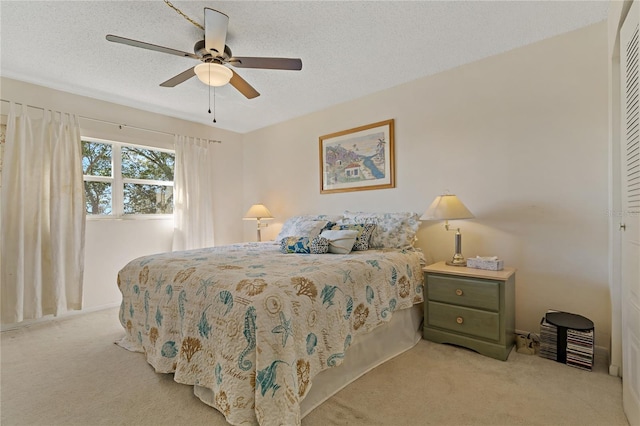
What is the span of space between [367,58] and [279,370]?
8.32 ft

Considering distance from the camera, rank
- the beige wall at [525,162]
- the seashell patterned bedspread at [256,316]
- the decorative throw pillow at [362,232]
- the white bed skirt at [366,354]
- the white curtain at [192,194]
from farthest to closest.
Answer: the white curtain at [192,194]
the decorative throw pillow at [362,232]
the beige wall at [525,162]
the white bed skirt at [366,354]
the seashell patterned bedspread at [256,316]

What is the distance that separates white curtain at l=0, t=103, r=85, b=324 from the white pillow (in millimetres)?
2741

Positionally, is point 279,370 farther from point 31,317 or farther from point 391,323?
point 31,317

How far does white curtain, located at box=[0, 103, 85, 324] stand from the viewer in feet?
9.21

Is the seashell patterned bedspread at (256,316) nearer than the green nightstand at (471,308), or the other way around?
the seashell patterned bedspread at (256,316)

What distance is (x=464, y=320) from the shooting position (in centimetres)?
222

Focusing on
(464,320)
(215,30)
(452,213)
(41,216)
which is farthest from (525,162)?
(41,216)

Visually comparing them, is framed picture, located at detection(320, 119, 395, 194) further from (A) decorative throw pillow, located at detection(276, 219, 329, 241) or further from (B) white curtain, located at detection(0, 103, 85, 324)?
(B) white curtain, located at detection(0, 103, 85, 324)

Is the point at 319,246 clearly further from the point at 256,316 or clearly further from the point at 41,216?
the point at 41,216

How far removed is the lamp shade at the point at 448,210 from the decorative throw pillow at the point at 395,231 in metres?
0.31

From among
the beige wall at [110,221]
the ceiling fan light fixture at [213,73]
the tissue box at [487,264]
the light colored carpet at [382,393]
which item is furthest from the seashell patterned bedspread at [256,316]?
the beige wall at [110,221]

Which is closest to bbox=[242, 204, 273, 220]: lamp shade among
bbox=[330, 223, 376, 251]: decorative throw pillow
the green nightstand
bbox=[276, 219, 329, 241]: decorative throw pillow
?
bbox=[276, 219, 329, 241]: decorative throw pillow

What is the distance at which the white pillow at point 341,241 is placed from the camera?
2521 millimetres

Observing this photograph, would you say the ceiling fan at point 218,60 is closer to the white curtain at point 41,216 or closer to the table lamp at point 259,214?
the white curtain at point 41,216
